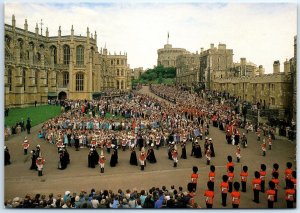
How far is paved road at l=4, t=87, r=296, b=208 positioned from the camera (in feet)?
35.7

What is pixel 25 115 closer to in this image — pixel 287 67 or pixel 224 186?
pixel 224 186

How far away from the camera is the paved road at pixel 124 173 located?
35.7ft

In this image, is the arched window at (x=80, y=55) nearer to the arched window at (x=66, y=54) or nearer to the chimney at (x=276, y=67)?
the arched window at (x=66, y=54)

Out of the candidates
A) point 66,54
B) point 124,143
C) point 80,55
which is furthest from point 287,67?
point 66,54

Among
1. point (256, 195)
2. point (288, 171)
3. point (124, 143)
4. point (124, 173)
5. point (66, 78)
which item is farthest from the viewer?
point (66, 78)

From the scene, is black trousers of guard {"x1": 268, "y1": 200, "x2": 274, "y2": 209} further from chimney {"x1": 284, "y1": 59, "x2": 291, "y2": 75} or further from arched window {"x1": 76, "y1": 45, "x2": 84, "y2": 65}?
arched window {"x1": 76, "y1": 45, "x2": 84, "y2": 65}

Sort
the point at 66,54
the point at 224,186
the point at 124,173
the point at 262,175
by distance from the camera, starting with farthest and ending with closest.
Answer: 1. the point at 66,54
2. the point at 124,173
3. the point at 262,175
4. the point at 224,186

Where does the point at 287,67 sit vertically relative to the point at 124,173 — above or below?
above

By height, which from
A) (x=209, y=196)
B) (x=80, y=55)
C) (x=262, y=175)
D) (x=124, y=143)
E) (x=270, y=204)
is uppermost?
(x=80, y=55)

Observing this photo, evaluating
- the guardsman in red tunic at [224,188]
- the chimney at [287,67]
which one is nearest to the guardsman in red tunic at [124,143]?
the guardsman in red tunic at [224,188]

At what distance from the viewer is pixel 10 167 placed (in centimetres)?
1198

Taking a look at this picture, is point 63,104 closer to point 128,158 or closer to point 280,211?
point 128,158

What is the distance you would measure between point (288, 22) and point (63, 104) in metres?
17.1

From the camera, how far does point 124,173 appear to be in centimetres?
1213
